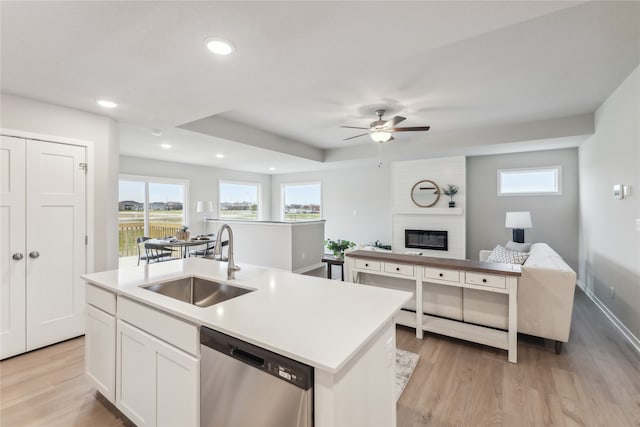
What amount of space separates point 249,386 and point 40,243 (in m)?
2.99

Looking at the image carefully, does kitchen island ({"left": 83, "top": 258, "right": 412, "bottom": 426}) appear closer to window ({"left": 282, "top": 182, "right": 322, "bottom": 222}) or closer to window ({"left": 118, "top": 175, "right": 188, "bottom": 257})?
Answer: window ({"left": 118, "top": 175, "right": 188, "bottom": 257})

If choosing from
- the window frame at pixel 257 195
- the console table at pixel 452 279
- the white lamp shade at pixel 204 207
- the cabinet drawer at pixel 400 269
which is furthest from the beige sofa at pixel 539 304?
the window frame at pixel 257 195

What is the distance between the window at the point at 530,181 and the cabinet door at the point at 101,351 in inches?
255

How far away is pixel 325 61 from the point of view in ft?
6.68

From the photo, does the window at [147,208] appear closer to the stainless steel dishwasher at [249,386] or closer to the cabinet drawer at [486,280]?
the stainless steel dishwasher at [249,386]

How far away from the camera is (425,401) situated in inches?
78.0

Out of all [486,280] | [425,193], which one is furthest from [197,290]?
[425,193]

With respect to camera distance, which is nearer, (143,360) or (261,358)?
(261,358)

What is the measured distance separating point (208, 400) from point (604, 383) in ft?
9.38

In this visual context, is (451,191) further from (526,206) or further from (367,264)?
(367,264)

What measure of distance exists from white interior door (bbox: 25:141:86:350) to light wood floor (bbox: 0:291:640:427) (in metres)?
0.22

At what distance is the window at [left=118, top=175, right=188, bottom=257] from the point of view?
234 inches

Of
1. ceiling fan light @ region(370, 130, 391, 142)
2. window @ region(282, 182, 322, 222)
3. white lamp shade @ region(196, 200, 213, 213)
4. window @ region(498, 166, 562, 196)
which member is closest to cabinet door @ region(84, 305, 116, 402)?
ceiling fan light @ region(370, 130, 391, 142)

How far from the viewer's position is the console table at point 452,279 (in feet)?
8.04
